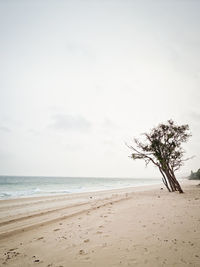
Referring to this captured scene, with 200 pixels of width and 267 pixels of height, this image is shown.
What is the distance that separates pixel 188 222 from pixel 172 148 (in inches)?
551

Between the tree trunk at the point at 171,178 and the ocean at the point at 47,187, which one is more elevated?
the tree trunk at the point at 171,178

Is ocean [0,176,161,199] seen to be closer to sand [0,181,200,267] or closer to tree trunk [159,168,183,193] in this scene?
tree trunk [159,168,183,193]

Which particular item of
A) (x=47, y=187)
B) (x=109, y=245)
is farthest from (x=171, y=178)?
(x=47, y=187)

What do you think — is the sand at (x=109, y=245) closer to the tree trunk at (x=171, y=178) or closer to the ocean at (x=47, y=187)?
the tree trunk at (x=171, y=178)

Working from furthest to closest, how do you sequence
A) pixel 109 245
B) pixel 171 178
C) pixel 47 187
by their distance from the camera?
pixel 47 187, pixel 171 178, pixel 109 245

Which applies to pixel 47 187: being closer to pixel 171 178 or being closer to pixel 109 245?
pixel 171 178

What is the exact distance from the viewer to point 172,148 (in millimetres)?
18781

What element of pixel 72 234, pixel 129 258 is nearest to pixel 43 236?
pixel 72 234

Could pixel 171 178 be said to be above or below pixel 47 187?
above

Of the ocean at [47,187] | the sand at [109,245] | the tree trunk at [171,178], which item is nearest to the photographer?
the sand at [109,245]

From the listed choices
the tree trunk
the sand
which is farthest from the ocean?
the sand

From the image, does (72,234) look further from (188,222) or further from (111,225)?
(188,222)

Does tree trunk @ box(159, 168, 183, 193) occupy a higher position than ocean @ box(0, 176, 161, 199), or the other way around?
tree trunk @ box(159, 168, 183, 193)

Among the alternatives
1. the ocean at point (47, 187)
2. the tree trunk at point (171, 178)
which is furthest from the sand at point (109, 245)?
the ocean at point (47, 187)
